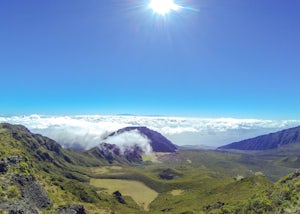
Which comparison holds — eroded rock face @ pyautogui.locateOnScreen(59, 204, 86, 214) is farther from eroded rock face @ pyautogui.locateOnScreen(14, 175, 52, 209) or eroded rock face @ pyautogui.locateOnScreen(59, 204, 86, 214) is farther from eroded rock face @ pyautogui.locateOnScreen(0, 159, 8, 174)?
eroded rock face @ pyautogui.locateOnScreen(0, 159, 8, 174)

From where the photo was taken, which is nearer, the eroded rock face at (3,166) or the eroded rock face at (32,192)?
the eroded rock face at (32,192)

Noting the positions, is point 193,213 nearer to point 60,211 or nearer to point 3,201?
point 60,211

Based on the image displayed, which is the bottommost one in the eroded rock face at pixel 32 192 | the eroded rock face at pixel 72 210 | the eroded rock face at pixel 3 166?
the eroded rock face at pixel 72 210

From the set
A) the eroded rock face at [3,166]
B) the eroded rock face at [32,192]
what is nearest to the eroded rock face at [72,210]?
the eroded rock face at [32,192]

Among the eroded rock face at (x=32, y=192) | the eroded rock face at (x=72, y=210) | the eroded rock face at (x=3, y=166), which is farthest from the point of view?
the eroded rock face at (x=72, y=210)

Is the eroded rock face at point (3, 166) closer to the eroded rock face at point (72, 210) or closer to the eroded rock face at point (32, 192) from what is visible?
the eroded rock face at point (32, 192)

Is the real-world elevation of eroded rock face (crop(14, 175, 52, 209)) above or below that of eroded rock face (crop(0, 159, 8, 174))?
below

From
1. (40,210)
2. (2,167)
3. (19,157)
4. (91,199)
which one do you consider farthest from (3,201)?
(91,199)

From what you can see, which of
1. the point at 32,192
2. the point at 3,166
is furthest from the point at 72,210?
the point at 3,166

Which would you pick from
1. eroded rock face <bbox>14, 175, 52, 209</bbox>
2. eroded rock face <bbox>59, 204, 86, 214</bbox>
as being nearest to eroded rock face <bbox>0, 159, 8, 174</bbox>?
eroded rock face <bbox>14, 175, 52, 209</bbox>

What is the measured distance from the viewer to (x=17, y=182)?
112750mm

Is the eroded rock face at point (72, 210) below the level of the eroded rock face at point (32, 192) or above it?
below

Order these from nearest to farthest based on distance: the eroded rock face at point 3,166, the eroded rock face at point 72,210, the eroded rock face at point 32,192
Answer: the eroded rock face at point 32,192 → the eroded rock face at point 3,166 → the eroded rock face at point 72,210

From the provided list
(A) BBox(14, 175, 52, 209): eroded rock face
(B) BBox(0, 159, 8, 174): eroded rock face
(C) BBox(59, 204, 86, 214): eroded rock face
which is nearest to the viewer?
(A) BBox(14, 175, 52, 209): eroded rock face
